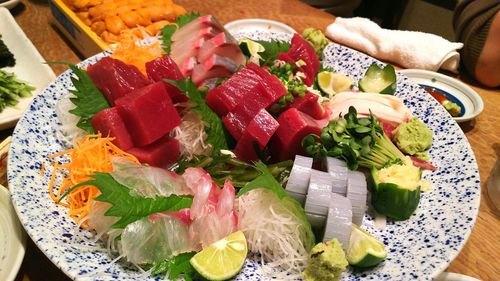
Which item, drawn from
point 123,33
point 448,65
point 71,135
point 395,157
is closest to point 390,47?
point 448,65

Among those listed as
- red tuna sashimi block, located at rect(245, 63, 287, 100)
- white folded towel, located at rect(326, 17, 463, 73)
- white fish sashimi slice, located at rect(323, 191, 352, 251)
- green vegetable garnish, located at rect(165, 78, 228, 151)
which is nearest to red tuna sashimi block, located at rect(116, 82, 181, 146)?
green vegetable garnish, located at rect(165, 78, 228, 151)

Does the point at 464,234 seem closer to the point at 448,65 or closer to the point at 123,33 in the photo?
the point at 448,65

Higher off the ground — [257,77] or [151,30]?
[257,77]

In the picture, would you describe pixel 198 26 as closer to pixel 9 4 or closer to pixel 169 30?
pixel 169 30

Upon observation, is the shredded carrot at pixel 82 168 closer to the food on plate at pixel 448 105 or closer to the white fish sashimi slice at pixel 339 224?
the white fish sashimi slice at pixel 339 224

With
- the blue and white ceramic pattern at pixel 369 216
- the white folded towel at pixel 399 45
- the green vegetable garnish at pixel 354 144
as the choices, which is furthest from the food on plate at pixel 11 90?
the white folded towel at pixel 399 45

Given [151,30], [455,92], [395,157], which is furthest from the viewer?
[151,30]

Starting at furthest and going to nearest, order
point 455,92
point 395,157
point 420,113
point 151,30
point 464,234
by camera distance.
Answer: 1. point 151,30
2. point 455,92
3. point 420,113
4. point 395,157
5. point 464,234

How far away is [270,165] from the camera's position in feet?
5.97

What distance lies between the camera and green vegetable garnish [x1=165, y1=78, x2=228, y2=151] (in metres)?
1.89

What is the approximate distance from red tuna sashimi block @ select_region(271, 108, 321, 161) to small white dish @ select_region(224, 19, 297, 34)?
1453mm

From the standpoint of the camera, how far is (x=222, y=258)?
141cm

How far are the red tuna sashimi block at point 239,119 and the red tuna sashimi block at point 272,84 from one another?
0.14 meters

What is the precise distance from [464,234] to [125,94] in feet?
5.13
